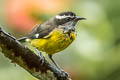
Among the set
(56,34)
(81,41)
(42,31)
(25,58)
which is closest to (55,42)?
(56,34)

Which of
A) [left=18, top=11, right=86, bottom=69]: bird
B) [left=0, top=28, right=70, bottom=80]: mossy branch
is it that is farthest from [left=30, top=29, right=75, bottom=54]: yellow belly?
[left=0, top=28, right=70, bottom=80]: mossy branch

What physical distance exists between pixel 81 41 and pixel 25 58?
2451mm

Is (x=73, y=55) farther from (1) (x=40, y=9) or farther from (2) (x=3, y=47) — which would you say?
(2) (x=3, y=47)

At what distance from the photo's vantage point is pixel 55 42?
199 inches

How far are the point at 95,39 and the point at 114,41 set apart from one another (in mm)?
326

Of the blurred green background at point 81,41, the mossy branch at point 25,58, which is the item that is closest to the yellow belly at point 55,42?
the mossy branch at point 25,58

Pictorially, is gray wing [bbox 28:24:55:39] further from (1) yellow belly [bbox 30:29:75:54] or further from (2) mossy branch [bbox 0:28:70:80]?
(2) mossy branch [bbox 0:28:70:80]

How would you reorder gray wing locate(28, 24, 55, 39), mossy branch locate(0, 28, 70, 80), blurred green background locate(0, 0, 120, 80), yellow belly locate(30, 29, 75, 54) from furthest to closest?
1. blurred green background locate(0, 0, 120, 80)
2. gray wing locate(28, 24, 55, 39)
3. yellow belly locate(30, 29, 75, 54)
4. mossy branch locate(0, 28, 70, 80)

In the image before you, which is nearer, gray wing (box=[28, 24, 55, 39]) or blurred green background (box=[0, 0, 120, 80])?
gray wing (box=[28, 24, 55, 39])

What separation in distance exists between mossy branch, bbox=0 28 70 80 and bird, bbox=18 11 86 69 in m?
0.74

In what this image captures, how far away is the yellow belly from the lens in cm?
505

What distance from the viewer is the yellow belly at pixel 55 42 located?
5.05 metres

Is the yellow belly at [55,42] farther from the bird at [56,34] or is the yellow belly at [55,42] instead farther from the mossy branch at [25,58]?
the mossy branch at [25,58]

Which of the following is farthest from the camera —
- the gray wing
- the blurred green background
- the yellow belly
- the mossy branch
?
the blurred green background
